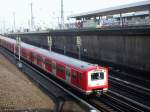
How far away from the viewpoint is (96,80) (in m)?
22.1

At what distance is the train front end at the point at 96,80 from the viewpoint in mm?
21647

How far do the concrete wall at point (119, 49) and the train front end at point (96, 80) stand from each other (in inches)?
447

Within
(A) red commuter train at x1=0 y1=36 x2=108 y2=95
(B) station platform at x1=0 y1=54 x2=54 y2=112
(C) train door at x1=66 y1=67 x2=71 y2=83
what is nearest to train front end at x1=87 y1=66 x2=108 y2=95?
(A) red commuter train at x1=0 y1=36 x2=108 y2=95

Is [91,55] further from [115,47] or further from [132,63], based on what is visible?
[132,63]

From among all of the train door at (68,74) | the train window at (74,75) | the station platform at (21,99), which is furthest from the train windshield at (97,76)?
the station platform at (21,99)

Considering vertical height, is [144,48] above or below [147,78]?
above

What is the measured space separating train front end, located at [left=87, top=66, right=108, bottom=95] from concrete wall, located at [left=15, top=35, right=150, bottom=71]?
1136 cm

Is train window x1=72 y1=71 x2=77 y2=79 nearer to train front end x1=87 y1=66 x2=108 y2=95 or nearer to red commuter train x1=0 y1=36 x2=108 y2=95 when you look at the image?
red commuter train x1=0 y1=36 x2=108 y2=95

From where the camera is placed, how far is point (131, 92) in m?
25.0

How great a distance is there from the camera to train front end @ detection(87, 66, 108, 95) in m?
21.6

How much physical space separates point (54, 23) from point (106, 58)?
8380 centimetres

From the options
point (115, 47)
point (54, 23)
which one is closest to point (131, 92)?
point (115, 47)

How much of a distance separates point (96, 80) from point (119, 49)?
16983mm

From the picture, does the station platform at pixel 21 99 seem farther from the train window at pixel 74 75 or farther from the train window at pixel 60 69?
the train window at pixel 60 69
